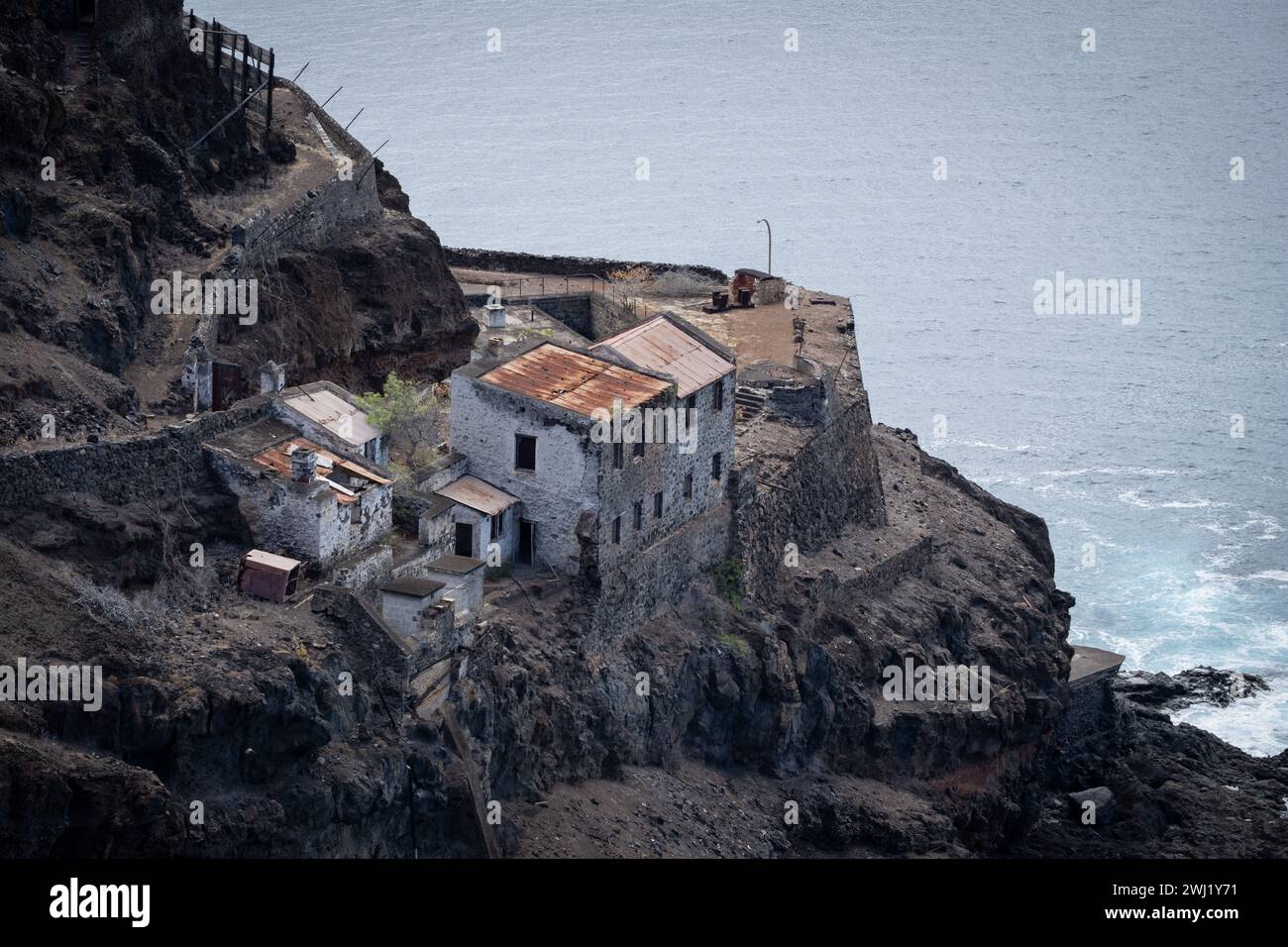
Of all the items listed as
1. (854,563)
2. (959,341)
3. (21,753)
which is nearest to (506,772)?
(21,753)

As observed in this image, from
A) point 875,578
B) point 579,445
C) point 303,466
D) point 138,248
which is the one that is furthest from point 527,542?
point 875,578

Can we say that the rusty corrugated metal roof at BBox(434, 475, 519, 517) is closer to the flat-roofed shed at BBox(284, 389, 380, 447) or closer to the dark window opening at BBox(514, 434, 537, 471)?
the dark window opening at BBox(514, 434, 537, 471)

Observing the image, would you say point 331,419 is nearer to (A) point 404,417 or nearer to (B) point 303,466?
(A) point 404,417

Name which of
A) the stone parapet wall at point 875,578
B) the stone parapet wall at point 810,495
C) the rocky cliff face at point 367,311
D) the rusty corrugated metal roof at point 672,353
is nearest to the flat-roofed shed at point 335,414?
the rocky cliff face at point 367,311

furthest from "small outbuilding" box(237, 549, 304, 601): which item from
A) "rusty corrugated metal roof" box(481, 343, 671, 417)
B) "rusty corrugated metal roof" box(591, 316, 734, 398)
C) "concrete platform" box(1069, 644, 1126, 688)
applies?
"concrete platform" box(1069, 644, 1126, 688)

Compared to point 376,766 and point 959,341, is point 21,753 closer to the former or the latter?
point 376,766

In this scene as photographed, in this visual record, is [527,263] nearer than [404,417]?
No
